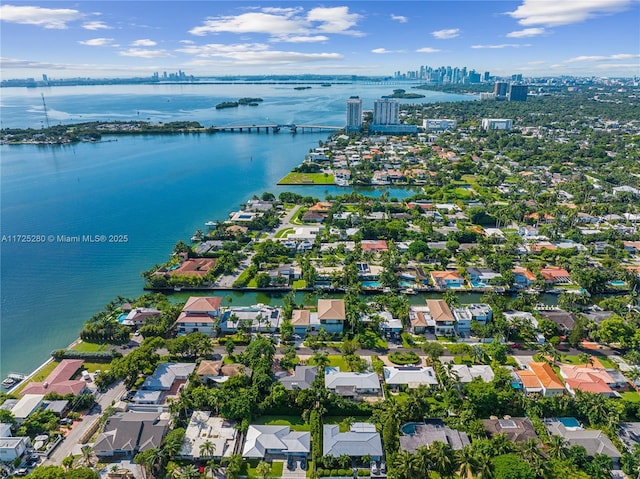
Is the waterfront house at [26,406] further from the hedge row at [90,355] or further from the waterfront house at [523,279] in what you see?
the waterfront house at [523,279]

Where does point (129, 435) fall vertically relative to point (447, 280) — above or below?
below

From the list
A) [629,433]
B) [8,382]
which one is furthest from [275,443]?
[629,433]

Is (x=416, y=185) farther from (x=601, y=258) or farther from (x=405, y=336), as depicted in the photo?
(x=405, y=336)

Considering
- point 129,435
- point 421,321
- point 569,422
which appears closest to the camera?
point 129,435

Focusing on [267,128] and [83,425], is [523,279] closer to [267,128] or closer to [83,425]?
[83,425]

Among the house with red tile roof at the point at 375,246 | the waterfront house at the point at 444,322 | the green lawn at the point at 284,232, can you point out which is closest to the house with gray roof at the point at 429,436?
the waterfront house at the point at 444,322

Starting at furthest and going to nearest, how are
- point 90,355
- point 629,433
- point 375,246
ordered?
point 375,246
point 90,355
point 629,433

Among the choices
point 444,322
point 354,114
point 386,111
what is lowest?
point 444,322

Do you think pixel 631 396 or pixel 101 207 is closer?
pixel 631 396
